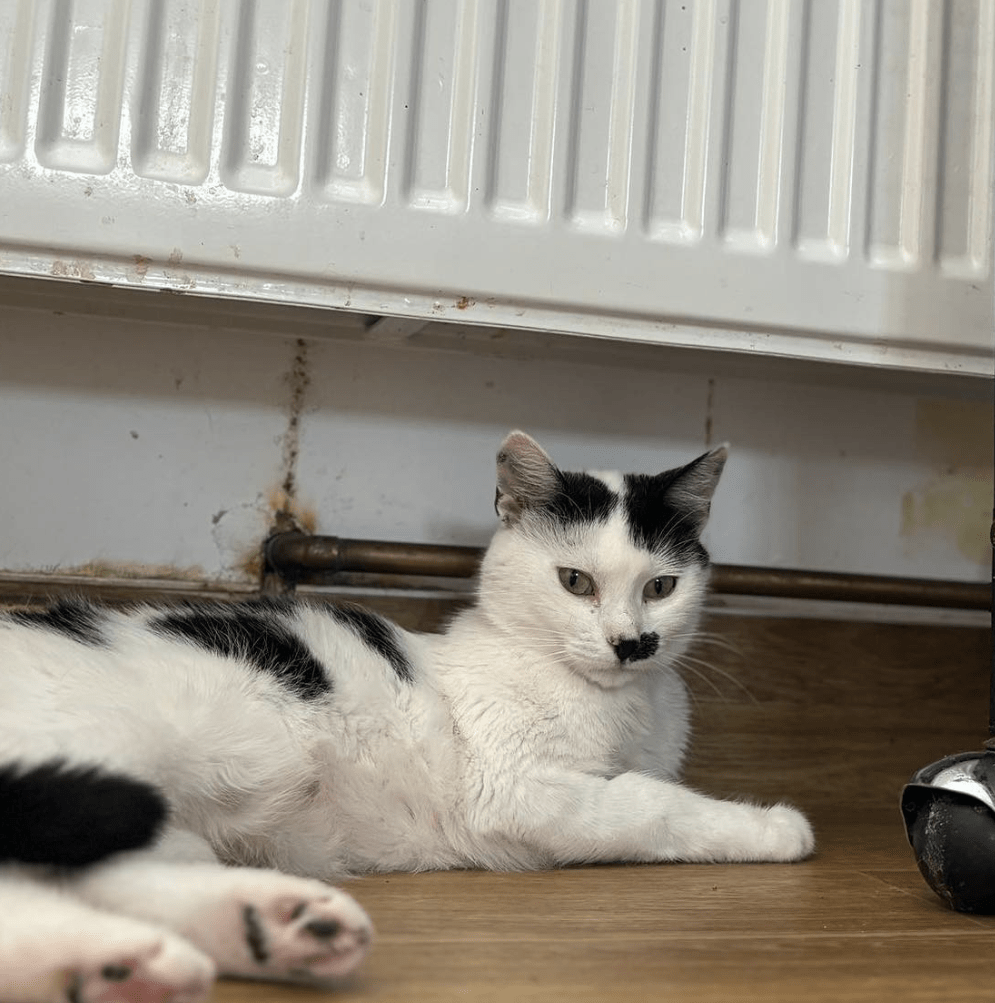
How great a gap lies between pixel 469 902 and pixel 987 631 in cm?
88

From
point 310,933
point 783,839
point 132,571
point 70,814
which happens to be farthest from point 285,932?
point 132,571

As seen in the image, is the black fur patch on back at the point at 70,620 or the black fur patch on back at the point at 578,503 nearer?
the black fur patch on back at the point at 70,620

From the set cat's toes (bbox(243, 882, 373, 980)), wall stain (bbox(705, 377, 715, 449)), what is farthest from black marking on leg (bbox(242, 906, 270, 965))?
wall stain (bbox(705, 377, 715, 449))

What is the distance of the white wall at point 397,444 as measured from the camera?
1226mm

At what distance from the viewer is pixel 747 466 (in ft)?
4.66

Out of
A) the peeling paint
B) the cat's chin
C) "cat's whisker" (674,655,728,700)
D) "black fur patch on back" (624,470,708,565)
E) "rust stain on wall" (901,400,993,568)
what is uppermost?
the peeling paint

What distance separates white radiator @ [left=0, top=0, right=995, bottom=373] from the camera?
3.19 feet

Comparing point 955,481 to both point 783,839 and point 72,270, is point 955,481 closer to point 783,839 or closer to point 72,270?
point 783,839

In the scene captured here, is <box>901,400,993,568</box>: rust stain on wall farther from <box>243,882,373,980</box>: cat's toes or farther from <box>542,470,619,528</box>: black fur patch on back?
<box>243,882,373,980</box>: cat's toes

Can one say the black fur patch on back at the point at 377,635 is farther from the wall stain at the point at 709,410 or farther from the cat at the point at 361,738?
the wall stain at the point at 709,410

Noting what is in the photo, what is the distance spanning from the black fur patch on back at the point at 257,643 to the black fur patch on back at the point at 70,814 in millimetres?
264

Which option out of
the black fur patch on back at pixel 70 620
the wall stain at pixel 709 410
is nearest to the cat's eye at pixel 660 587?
the wall stain at pixel 709 410

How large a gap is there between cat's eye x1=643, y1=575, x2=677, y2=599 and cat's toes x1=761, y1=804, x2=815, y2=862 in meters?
0.22

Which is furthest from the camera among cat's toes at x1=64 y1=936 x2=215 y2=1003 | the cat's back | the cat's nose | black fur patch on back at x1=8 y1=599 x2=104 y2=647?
the cat's nose
